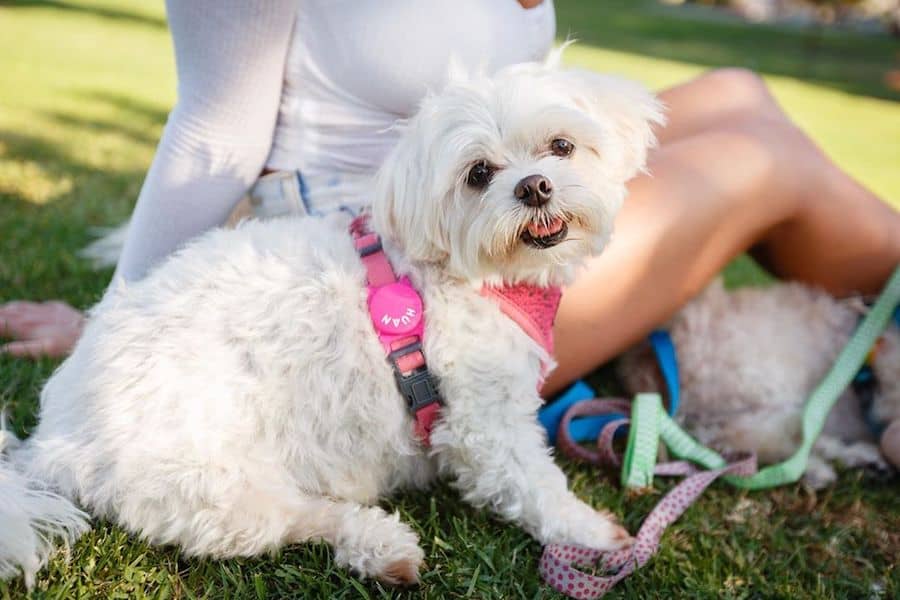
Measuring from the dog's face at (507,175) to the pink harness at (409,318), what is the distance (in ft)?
0.21

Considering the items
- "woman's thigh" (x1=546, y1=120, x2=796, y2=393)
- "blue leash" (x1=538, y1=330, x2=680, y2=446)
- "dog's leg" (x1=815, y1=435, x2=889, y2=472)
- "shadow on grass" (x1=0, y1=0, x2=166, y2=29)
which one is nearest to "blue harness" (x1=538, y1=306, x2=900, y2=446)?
"blue leash" (x1=538, y1=330, x2=680, y2=446)

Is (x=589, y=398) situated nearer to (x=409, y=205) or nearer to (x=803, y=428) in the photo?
(x=803, y=428)

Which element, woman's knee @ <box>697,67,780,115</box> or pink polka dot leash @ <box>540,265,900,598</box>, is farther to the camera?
woman's knee @ <box>697,67,780,115</box>

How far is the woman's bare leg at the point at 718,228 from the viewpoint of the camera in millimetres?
2498

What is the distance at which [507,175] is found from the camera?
1981 millimetres

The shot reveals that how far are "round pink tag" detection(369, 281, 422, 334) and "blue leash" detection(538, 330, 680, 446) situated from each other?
0.84 m

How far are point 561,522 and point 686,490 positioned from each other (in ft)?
1.71

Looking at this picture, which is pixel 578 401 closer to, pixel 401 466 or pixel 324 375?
pixel 401 466

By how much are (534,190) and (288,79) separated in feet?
3.10

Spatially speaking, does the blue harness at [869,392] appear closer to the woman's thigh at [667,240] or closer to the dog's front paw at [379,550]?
the woman's thigh at [667,240]

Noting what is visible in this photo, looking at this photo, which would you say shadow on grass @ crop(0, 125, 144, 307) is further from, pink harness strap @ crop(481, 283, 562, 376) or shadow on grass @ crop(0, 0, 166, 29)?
shadow on grass @ crop(0, 0, 166, 29)

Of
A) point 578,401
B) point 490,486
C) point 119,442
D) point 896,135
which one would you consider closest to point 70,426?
point 119,442

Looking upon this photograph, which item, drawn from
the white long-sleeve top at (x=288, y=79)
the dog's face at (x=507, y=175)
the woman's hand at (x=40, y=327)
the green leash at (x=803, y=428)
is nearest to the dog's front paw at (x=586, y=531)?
the green leash at (x=803, y=428)

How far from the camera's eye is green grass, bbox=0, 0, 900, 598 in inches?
74.4
